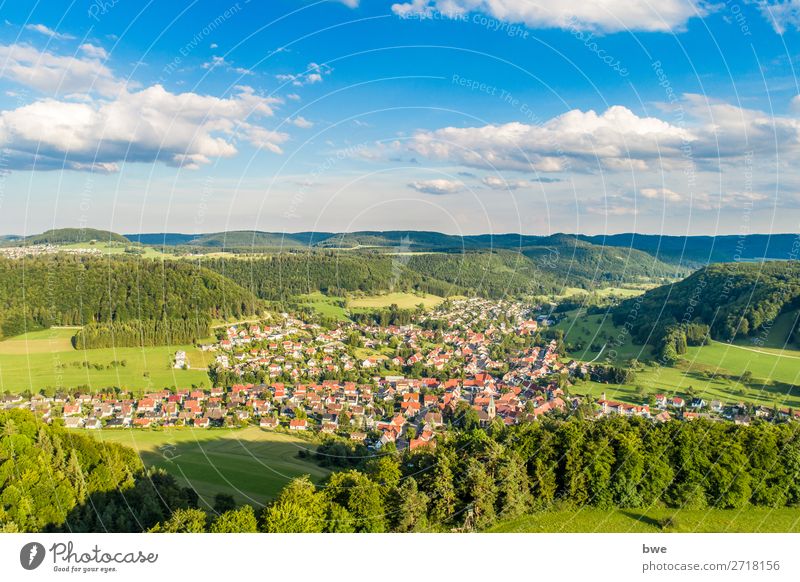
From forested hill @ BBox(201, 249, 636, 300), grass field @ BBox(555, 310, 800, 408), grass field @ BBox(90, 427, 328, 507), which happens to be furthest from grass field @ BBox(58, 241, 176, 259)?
grass field @ BBox(555, 310, 800, 408)

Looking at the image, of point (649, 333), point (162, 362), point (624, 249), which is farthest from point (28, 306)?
point (624, 249)

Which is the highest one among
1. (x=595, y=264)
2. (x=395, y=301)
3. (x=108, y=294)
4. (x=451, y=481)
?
(x=595, y=264)

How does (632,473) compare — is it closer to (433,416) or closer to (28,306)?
(433,416)

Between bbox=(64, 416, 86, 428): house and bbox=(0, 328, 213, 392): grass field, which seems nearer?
bbox=(64, 416, 86, 428): house

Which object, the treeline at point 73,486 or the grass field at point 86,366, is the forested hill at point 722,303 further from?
the treeline at point 73,486

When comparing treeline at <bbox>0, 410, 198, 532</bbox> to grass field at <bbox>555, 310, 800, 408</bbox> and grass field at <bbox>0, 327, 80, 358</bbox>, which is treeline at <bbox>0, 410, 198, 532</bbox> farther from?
grass field at <bbox>0, 327, 80, 358</bbox>
